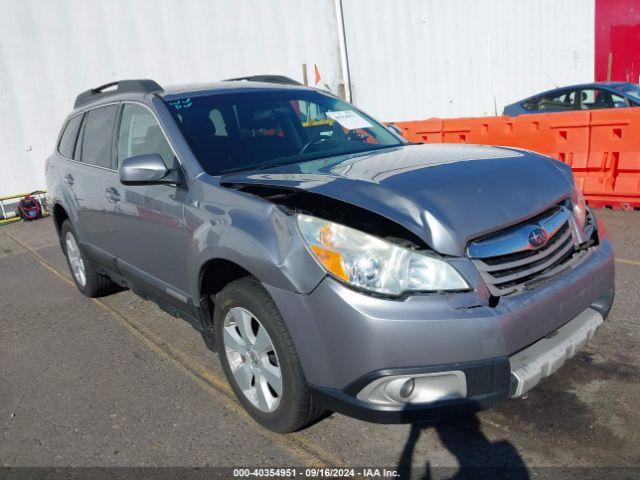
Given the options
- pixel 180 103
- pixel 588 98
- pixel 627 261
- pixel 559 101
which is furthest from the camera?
pixel 559 101

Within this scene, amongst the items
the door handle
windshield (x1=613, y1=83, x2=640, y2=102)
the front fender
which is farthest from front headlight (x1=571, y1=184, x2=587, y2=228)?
windshield (x1=613, y1=83, x2=640, y2=102)

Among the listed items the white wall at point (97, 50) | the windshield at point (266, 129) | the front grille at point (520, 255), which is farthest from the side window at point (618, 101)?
the front grille at point (520, 255)

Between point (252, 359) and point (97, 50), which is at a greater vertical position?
point (97, 50)

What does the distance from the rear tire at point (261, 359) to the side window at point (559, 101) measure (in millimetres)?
10079

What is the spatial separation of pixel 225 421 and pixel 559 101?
10.4m

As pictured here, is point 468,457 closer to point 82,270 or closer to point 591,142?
point 82,270

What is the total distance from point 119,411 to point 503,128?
20.8 ft

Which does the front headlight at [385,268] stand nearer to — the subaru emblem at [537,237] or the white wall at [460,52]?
the subaru emblem at [537,237]

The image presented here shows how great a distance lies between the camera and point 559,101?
11.2 meters

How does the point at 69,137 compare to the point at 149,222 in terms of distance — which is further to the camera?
the point at 69,137

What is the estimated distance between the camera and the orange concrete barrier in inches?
261

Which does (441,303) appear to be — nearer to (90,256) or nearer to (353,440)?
(353,440)

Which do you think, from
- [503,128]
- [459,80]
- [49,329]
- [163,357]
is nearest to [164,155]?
[163,357]

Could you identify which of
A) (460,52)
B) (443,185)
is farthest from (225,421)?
(460,52)
